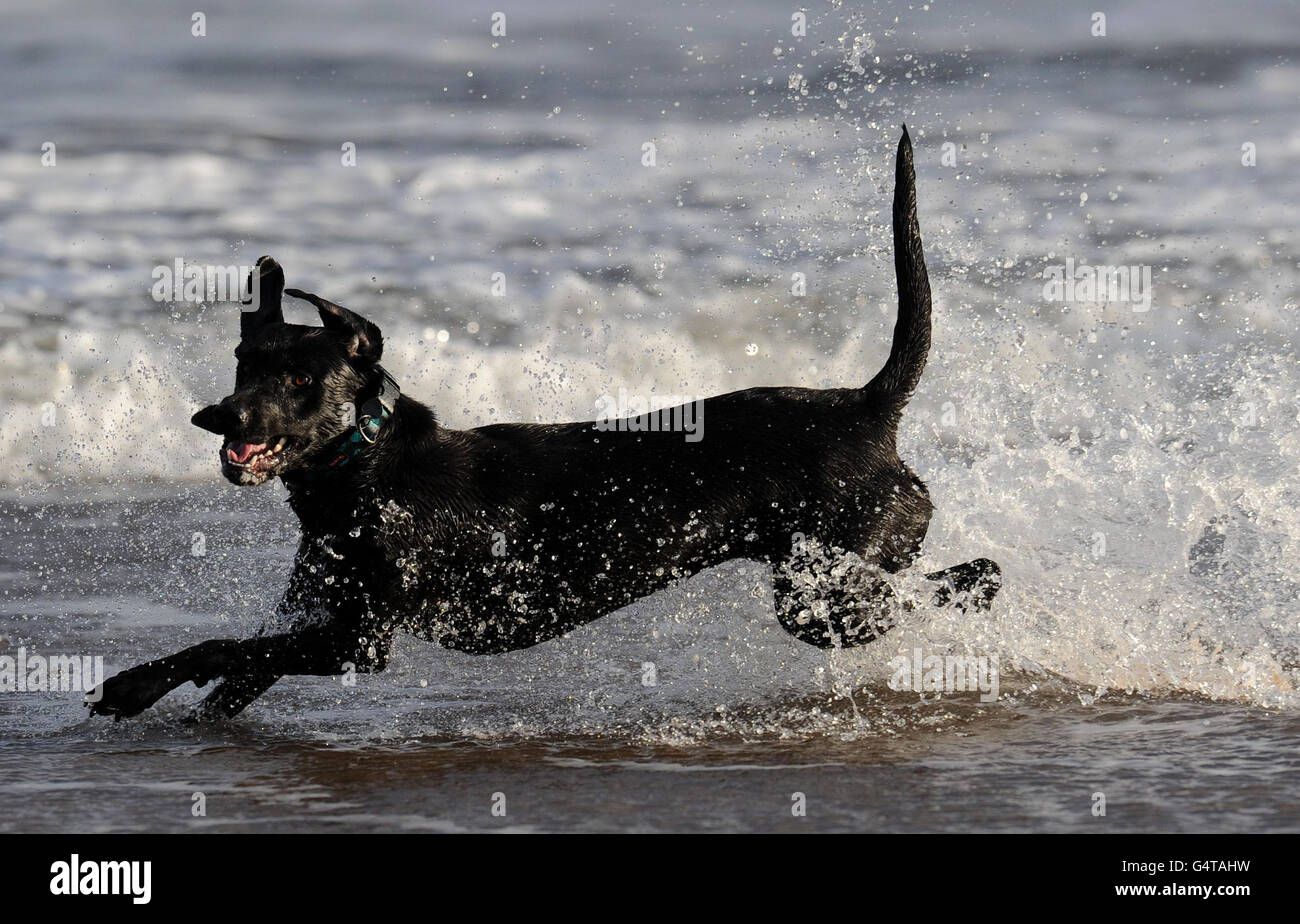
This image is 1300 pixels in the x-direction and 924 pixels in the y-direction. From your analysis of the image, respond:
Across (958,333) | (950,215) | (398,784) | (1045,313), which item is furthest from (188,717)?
(1045,313)

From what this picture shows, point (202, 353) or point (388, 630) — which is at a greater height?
point (202, 353)

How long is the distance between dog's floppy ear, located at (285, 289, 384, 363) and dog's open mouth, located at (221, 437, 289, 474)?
371 mm

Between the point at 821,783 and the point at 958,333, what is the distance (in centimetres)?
312

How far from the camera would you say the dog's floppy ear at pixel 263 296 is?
4.29 m

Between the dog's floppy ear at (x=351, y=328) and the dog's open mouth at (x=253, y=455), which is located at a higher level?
the dog's floppy ear at (x=351, y=328)

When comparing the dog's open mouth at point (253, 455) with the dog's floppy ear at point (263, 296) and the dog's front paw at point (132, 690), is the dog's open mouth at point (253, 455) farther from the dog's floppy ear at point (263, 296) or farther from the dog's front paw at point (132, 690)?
the dog's front paw at point (132, 690)

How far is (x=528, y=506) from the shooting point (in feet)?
14.4

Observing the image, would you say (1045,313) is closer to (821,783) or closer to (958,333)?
(958,333)

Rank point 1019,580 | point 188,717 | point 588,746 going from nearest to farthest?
point 588,746, point 188,717, point 1019,580

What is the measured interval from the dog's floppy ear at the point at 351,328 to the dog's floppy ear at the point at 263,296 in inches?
3.2

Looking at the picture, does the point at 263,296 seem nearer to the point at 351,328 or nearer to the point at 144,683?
the point at 351,328

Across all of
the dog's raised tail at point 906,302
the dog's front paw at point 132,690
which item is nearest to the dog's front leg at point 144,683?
the dog's front paw at point 132,690

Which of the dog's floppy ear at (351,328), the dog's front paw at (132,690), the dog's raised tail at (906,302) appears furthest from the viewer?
the dog's raised tail at (906,302)

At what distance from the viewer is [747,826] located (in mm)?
3170
